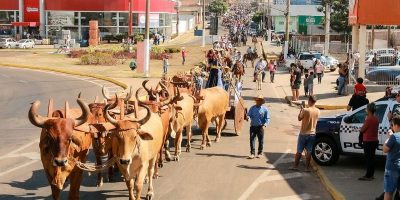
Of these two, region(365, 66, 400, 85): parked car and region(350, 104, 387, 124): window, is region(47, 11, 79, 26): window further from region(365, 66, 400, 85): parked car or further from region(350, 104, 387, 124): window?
region(350, 104, 387, 124): window

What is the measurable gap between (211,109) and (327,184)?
5.09 m

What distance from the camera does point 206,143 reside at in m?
17.7

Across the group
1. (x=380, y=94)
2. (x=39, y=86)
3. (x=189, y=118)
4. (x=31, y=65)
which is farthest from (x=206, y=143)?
(x=31, y=65)

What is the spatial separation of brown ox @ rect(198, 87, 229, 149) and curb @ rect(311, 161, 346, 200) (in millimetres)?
3318

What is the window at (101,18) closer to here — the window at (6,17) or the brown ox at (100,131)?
the window at (6,17)

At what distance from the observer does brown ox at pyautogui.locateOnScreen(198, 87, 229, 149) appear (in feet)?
56.0

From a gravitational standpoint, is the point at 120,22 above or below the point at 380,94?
above

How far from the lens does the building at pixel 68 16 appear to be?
79.9 meters

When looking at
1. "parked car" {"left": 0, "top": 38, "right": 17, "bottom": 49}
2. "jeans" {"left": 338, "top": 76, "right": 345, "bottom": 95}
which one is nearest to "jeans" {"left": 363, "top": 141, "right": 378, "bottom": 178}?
"jeans" {"left": 338, "top": 76, "right": 345, "bottom": 95}

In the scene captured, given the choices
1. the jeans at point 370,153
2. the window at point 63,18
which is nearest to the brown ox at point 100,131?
the jeans at point 370,153

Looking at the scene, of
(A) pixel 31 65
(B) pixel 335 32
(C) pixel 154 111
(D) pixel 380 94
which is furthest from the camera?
(B) pixel 335 32

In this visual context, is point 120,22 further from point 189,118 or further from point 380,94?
point 189,118

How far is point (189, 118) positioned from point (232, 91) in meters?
5.54

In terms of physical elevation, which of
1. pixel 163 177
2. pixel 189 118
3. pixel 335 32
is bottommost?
pixel 163 177
